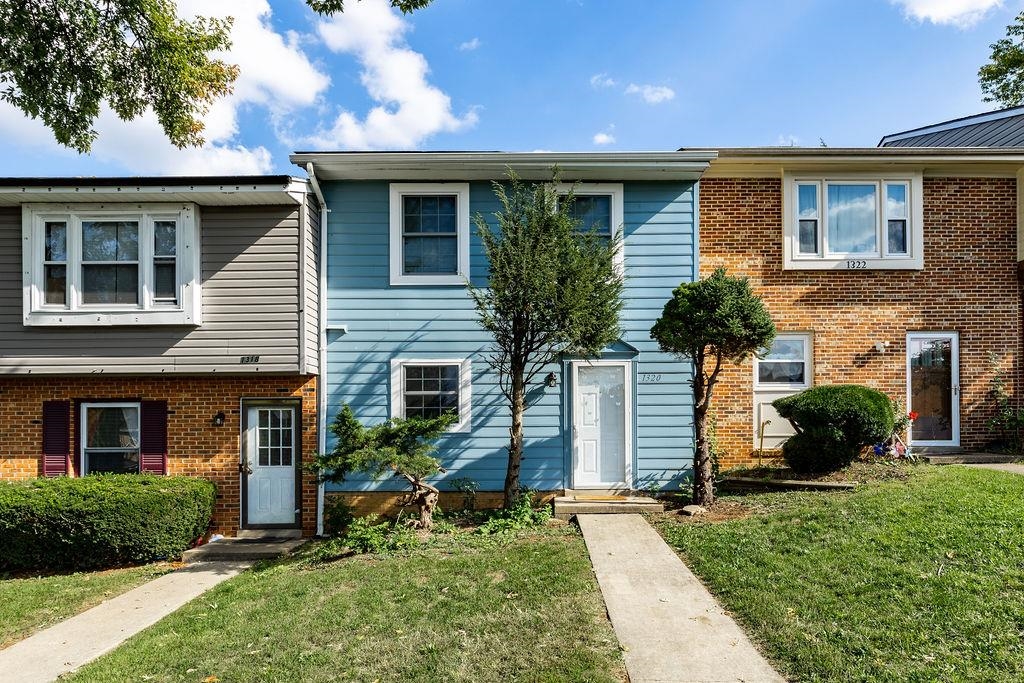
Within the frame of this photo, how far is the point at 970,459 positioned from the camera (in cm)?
877

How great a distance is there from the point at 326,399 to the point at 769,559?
21.5 feet

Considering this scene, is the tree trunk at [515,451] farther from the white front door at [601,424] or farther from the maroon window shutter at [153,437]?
the maroon window shutter at [153,437]

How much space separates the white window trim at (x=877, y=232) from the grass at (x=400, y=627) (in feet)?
21.5

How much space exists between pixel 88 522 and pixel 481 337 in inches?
234

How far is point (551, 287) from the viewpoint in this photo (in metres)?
7.07

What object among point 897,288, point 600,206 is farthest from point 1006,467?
point 600,206

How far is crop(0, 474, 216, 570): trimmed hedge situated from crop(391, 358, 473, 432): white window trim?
129 inches

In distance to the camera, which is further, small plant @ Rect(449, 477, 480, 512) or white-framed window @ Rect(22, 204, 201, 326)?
small plant @ Rect(449, 477, 480, 512)

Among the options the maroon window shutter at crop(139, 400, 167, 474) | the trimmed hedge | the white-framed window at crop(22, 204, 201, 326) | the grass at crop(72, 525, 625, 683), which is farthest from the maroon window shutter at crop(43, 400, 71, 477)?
the grass at crop(72, 525, 625, 683)

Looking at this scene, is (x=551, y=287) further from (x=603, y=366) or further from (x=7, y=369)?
(x=7, y=369)

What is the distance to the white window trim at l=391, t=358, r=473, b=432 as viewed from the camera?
340 inches

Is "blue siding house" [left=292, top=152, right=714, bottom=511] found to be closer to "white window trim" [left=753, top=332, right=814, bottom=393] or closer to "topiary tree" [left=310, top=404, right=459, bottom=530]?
"topiary tree" [left=310, top=404, right=459, bottom=530]

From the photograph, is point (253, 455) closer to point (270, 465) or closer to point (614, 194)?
point (270, 465)

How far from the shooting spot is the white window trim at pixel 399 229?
8.73 meters
